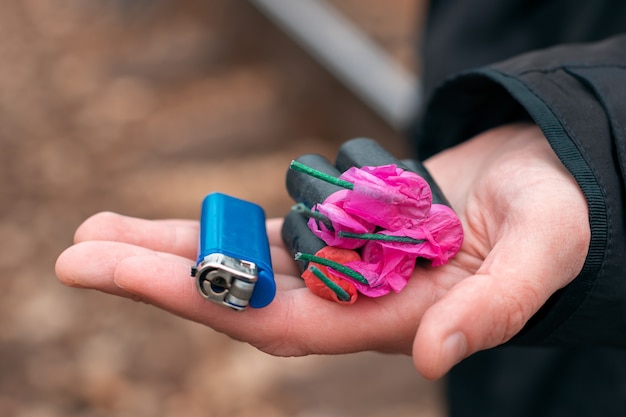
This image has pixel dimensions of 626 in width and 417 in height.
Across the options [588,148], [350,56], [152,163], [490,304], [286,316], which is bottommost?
[152,163]

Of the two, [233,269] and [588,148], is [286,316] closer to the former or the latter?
[233,269]

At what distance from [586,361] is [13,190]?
2.72 m

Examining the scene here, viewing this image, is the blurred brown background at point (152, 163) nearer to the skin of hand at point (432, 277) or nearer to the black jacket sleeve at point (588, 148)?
the skin of hand at point (432, 277)

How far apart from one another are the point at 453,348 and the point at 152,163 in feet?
9.09

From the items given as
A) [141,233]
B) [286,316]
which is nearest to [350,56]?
[141,233]

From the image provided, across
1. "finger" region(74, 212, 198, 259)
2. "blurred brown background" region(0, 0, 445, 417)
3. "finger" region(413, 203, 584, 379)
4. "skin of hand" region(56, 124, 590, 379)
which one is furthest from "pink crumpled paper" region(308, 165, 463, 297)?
"blurred brown background" region(0, 0, 445, 417)

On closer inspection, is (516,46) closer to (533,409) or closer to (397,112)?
(533,409)

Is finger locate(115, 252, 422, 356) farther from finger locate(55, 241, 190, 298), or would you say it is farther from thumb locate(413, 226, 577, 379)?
thumb locate(413, 226, 577, 379)

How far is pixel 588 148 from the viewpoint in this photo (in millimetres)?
1143

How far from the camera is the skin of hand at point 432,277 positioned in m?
1.01

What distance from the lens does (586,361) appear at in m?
1.57

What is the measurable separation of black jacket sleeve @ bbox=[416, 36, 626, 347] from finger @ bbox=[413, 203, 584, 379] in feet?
0.16

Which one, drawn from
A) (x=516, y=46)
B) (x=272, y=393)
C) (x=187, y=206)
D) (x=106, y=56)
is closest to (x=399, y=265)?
(x=516, y=46)

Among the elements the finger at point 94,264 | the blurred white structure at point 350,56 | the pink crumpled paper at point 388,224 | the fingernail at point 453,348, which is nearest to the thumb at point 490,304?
the fingernail at point 453,348
